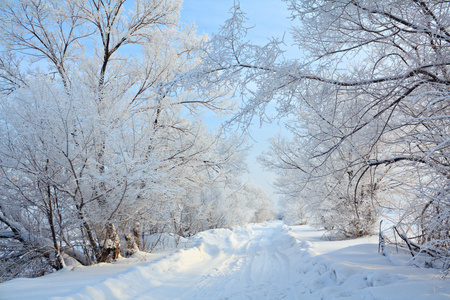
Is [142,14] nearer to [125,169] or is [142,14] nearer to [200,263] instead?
[125,169]

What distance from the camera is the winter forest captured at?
9.29 ft

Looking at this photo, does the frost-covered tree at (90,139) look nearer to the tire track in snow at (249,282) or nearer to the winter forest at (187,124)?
the winter forest at (187,124)

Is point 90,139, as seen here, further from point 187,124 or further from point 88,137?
point 187,124

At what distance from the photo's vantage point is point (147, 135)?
585cm

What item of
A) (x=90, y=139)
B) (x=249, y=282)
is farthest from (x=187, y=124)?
(x=249, y=282)

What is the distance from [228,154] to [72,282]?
5341mm

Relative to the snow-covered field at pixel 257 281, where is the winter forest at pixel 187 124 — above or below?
above

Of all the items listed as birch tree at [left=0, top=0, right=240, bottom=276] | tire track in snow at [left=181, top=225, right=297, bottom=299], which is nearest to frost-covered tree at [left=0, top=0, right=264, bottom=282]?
birch tree at [left=0, top=0, right=240, bottom=276]

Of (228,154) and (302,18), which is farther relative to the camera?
(228,154)

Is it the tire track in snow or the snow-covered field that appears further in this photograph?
the tire track in snow

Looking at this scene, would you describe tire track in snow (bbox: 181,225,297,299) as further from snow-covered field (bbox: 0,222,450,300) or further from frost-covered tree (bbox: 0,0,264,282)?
frost-covered tree (bbox: 0,0,264,282)

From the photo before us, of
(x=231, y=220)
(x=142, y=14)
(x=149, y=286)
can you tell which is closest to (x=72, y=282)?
(x=149, y=286)

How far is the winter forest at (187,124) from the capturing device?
2.83 metres

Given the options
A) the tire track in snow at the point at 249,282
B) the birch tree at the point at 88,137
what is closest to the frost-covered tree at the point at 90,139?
the birch tree at the point at 88,137
